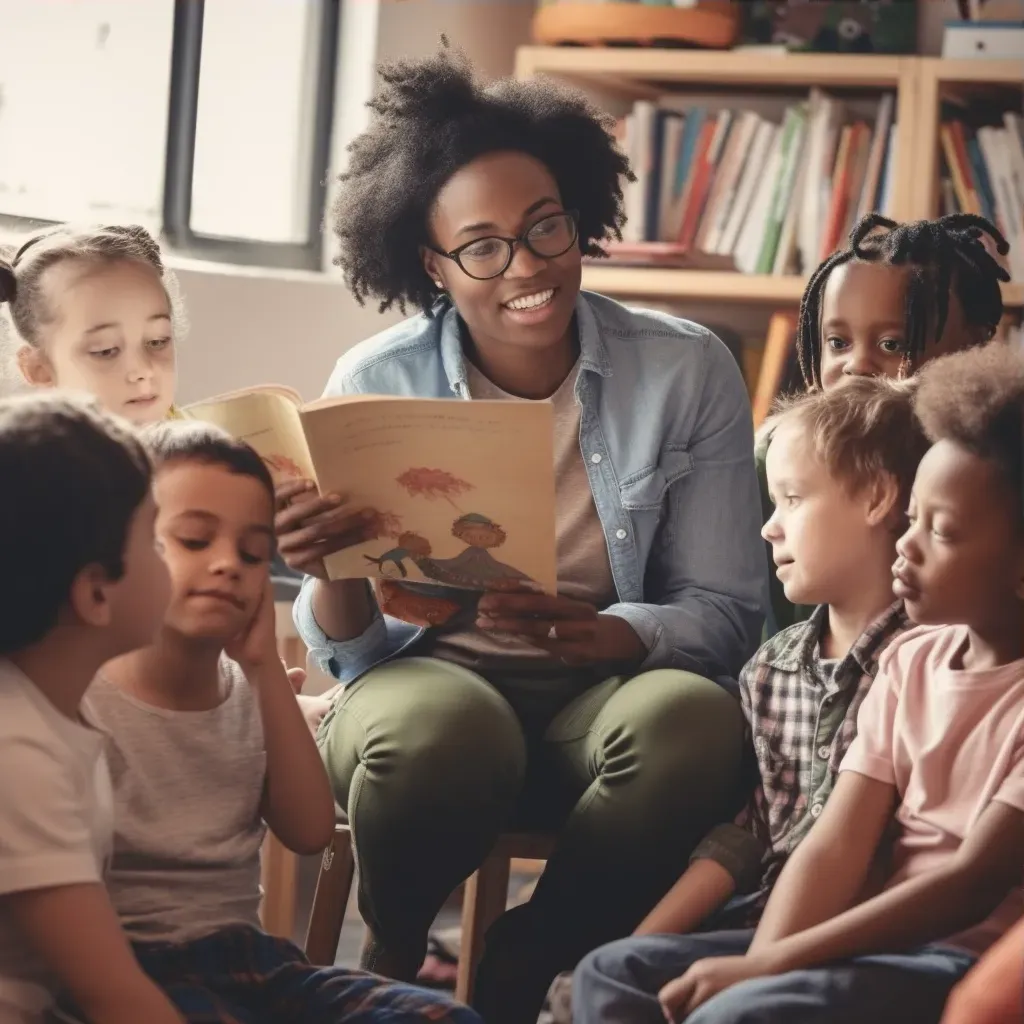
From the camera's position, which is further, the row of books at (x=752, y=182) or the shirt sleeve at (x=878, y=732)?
the row of books at (x=752, y=182)

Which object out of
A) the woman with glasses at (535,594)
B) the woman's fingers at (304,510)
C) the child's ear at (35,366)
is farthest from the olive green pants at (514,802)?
the child's ear at (35,366)

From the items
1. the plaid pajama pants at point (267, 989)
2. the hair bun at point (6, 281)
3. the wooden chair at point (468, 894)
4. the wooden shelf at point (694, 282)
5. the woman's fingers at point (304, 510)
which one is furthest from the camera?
the wooden shelf at point (694, 282)

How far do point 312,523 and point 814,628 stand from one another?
504 mm

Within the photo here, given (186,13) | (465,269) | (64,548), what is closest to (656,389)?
(465,269)

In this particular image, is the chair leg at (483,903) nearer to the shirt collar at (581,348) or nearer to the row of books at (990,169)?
the shirt collar at (581,348)

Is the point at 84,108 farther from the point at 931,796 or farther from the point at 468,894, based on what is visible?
the point at 931,796

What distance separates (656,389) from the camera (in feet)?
6.32

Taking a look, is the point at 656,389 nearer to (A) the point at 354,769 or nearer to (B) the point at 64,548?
(A) the point at 354,769

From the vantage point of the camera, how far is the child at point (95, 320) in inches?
73.8

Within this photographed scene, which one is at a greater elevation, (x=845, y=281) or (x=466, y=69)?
(x=466, y=69)

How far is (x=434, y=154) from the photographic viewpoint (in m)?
1.99

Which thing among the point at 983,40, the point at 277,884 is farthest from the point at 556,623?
the point at 983,40

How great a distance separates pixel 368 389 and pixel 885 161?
1508 millimetres

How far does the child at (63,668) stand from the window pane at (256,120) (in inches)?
66.3
